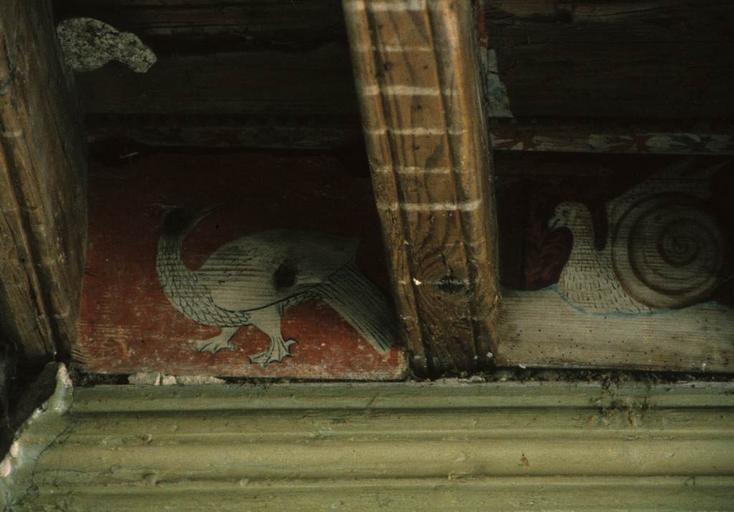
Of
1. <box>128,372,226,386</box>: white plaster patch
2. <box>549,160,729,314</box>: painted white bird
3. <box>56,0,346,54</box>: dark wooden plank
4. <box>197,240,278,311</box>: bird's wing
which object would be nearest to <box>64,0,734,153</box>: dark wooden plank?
<box>56,0,346,54</box>: dark wooden plank

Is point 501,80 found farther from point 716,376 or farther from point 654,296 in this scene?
point 716,376

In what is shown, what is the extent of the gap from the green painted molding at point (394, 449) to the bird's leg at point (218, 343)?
0.08 metres

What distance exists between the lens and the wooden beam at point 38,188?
1.96m

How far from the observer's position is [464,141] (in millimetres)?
1803

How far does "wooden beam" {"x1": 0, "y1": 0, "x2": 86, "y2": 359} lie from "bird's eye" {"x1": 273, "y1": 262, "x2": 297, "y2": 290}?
39cm

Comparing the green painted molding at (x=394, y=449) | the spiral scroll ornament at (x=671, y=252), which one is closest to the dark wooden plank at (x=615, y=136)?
the spiral scroll ornament at (x=671, y=252)

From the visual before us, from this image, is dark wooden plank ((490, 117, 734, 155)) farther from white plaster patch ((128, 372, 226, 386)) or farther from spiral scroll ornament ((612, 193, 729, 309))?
white plaster patch ((128, 372, 226, 386))

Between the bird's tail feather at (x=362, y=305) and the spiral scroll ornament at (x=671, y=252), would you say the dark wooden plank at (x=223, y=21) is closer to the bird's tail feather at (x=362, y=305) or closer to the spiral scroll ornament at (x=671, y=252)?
the bird's tail feather at (x=362, y=305)

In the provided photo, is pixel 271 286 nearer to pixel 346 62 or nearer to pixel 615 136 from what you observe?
pixel 346 62

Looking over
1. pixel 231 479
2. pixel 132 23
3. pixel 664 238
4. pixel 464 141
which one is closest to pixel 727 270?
pixel 664 238

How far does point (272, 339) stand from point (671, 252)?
0.80 m

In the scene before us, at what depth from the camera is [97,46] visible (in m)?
2.19

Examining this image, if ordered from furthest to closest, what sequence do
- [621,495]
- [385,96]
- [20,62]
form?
[621,495]
[20,62]
[385,96]

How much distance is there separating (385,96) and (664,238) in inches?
30.3
